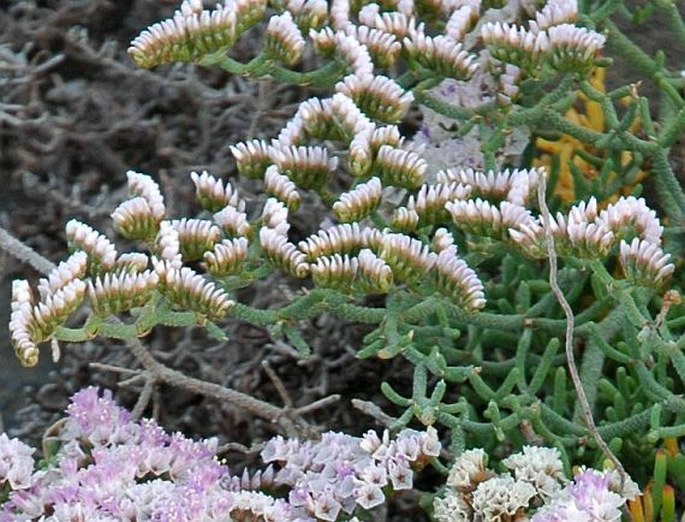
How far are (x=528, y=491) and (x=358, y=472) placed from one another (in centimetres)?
21

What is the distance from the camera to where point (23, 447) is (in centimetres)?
173

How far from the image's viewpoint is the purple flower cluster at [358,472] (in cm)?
163

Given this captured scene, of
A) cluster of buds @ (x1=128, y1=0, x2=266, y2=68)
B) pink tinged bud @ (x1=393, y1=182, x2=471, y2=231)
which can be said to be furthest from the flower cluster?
cluster of buds @ (x1=128, y1=0, x2=266, y2=68)

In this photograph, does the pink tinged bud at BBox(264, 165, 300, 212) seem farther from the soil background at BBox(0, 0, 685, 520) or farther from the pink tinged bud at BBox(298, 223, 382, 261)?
the soil background at BBox(0, 0, 685, 520)

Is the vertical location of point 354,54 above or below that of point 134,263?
above

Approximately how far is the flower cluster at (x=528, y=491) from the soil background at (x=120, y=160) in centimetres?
51

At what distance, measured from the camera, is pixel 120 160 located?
2.49 metres

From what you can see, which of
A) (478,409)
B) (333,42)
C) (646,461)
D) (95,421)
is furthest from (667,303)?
(95,421)

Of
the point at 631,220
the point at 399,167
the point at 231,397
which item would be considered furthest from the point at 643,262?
the point at 231,397

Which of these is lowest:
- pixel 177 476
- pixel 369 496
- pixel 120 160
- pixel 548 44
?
pixel 120 160

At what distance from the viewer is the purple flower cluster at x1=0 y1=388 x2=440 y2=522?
1.61 meters

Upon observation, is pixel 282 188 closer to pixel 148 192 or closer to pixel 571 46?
pixel 148 192

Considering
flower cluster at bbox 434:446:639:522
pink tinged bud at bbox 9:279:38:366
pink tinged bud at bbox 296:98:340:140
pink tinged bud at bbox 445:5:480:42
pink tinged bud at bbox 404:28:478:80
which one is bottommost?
flower cluster at bbox 434:446:639:522

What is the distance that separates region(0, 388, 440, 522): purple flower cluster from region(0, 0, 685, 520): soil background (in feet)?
1.23
